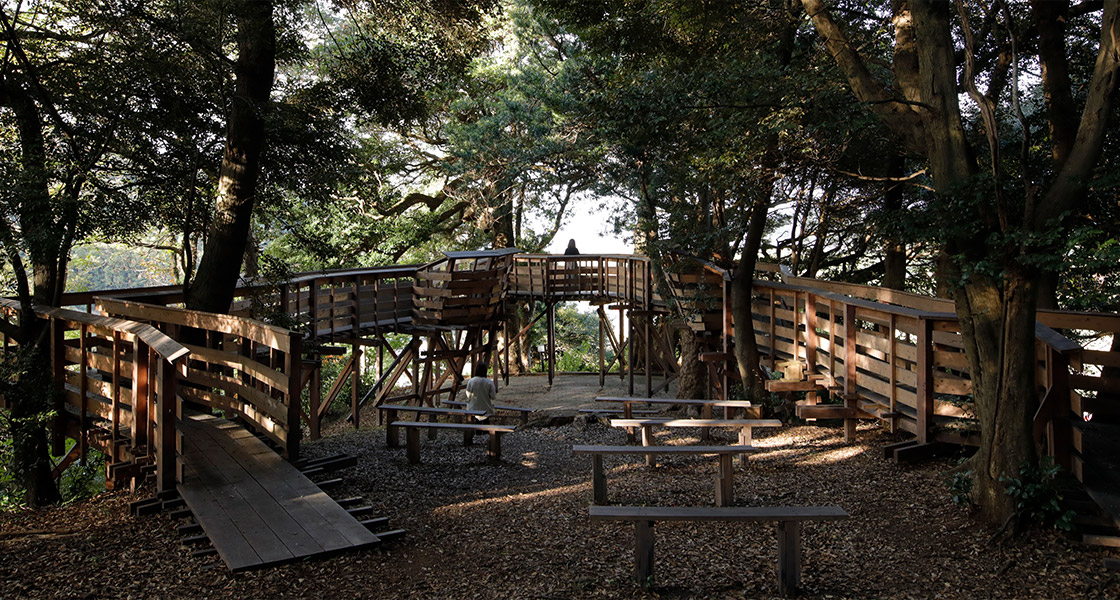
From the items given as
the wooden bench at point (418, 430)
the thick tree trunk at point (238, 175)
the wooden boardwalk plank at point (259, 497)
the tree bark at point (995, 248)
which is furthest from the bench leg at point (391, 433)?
the tree bark at point (995, 248)

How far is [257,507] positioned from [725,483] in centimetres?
359

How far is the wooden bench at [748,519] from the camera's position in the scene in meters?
4.44

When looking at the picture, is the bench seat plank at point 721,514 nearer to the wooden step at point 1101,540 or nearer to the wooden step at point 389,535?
the wooden step at point 389,535

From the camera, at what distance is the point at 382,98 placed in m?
10.3

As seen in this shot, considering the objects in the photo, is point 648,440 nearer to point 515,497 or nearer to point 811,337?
point 515,497

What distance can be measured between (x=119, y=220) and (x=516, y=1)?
45.8 feet

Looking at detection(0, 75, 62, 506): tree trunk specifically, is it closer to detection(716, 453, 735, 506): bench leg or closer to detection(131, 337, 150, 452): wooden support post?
detection(131, 337, 150, 452): wooden support post

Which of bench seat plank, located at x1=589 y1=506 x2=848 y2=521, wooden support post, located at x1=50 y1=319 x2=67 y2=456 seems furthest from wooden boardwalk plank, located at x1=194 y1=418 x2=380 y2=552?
wooden support post, located at x1=50 y1=319 x2=67 y2=456

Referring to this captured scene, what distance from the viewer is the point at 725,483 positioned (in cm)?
641

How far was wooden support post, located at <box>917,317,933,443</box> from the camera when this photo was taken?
6.75 meters

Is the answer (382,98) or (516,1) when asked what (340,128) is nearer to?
(382,98)

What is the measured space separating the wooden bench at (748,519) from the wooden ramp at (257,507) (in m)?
1.69

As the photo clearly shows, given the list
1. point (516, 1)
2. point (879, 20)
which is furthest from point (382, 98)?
point (516, 1)

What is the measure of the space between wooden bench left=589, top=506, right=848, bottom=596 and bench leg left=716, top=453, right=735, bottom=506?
1780 millimetres
